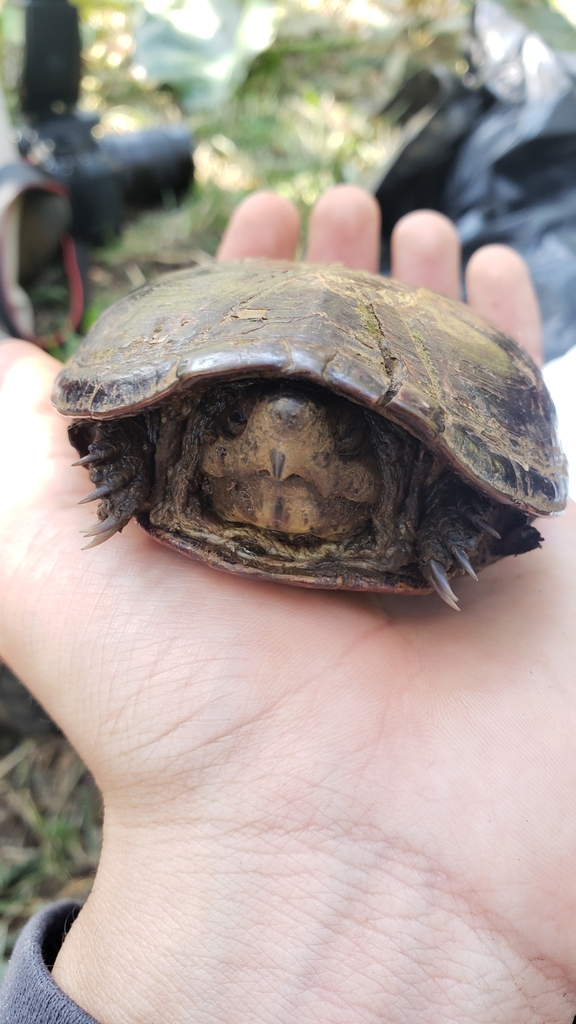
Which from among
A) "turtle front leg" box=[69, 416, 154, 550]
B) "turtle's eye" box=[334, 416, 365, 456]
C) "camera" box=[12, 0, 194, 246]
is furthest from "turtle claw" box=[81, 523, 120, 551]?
"camera" box=[12, 0, 194, 246]

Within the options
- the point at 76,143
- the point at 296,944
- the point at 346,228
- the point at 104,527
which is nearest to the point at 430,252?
the point at 346,228

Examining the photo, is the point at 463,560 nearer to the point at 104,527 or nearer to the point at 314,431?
the point at 314,431

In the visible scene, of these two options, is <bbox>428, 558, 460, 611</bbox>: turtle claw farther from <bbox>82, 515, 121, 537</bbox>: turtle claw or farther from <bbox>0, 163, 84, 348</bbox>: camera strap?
<bbox>0, 163, 84, 348</bbox>: camera strap

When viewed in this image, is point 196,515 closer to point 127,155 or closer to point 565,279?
point 565,279

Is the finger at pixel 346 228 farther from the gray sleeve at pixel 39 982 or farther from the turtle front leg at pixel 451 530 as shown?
the gray sleeve at pixel 39 982

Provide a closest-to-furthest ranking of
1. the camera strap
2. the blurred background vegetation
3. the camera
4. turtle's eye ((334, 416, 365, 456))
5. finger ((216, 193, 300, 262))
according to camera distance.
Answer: turtle's eye ((334, 416, 365, 456)) < finger ((216, 193, 300, 262)) < the camera strap < the camera < the blurred background vegetation

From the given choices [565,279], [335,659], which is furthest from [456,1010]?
[565,279]

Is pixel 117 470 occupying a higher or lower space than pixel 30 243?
higher
